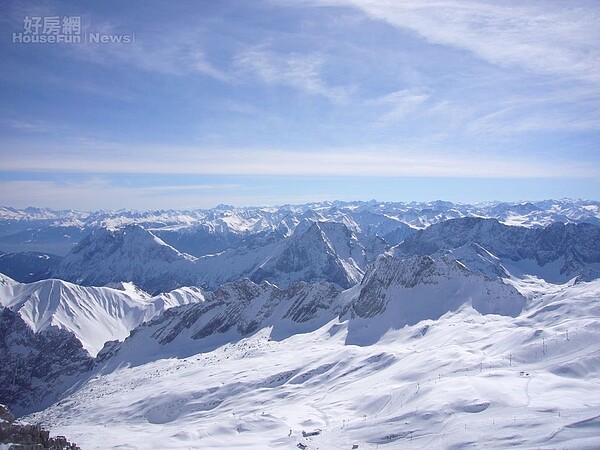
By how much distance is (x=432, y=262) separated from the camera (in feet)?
581

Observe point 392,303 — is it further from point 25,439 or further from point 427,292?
point 25,439

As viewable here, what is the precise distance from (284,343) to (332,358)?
1552 inches

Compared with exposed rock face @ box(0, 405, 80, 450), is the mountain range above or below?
below

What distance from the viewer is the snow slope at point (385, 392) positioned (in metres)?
63.4

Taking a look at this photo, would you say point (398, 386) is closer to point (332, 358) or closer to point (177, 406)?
point (332, 358)

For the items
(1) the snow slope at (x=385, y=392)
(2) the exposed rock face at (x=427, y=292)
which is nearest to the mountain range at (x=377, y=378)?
(1) the snow slope at (x=385, y=392)

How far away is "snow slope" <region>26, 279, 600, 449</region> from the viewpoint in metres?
63.4

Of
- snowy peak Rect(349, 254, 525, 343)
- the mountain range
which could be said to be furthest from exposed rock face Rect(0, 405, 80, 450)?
snowy peak Rect(349, 254, 525, 343)

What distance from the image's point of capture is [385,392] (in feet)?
297

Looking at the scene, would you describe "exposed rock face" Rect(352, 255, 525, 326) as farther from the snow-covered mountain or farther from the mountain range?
the mountain range

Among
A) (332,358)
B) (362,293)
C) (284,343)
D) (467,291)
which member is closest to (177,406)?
(332,358)

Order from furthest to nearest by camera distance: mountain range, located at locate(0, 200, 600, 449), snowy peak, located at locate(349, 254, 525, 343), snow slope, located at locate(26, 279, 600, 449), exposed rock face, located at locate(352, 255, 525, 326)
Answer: exposed rock face, located at locate(352, 255, 525, 326) < snowy peak, located at locate(349, 254, 525, 343) < mountain range, located at locate(0, 200, 600, 449) < snow slope, located at locate(26, 279, 600, 449)

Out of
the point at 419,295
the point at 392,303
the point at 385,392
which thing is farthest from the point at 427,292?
the point at 385,392

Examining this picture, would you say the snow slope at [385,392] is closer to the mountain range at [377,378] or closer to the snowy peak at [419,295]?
the mountain range at [377,378]
